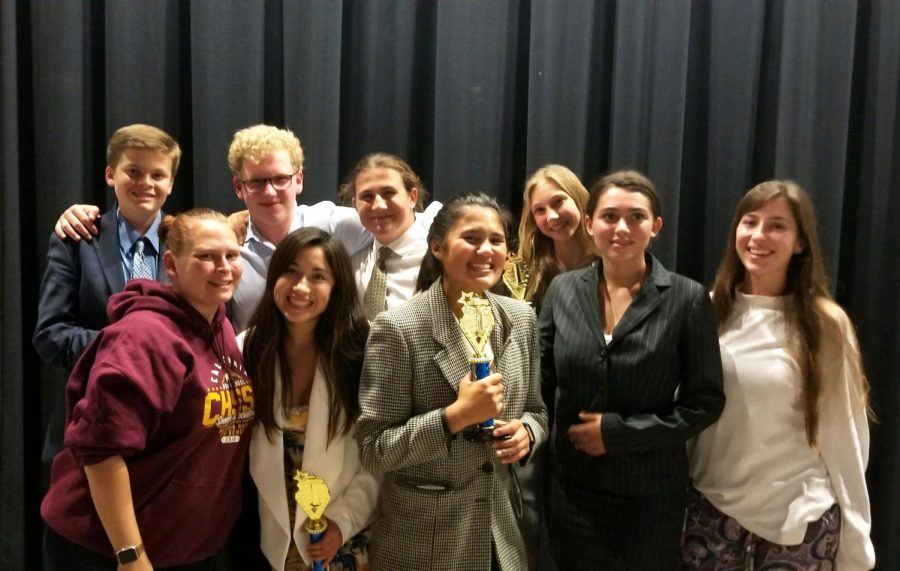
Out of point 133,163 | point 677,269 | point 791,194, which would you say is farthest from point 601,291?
point 133,163

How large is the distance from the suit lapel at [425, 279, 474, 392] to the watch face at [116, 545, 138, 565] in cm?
80

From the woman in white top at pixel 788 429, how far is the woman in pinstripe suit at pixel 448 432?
1.99 ft

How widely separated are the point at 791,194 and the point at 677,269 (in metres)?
0.85

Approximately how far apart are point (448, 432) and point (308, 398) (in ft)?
1.44

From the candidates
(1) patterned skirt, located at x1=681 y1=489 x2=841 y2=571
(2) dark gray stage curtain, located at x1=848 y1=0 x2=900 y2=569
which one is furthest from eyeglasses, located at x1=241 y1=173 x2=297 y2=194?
(2) dark gray stage curtain, located at x1=848 y1=0 x2=900 y2=569

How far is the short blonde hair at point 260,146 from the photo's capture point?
88.1 inches

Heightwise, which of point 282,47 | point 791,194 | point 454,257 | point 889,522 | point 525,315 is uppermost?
point 282,47

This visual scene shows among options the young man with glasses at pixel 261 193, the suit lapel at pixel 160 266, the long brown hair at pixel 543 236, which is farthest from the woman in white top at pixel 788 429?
the suit lapel at pixel 160 266

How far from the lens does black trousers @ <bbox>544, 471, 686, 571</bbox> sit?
1.82 metres

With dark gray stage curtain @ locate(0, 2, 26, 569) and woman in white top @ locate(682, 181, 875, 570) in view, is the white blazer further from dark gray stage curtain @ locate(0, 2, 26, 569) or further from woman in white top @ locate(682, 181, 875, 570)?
dark gray stage curtain @ locate(0, 2, 26, 569)

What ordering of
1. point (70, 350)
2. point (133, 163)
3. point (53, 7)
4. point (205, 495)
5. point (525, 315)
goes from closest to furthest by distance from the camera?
point (205, 495), point (525, 315), point (70, 350), point (133, 163), point (53, 7)

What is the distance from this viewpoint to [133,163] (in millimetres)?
2129

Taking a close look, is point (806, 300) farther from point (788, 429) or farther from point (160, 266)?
point (160, 266)

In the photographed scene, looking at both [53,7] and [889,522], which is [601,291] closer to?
[889,522]
